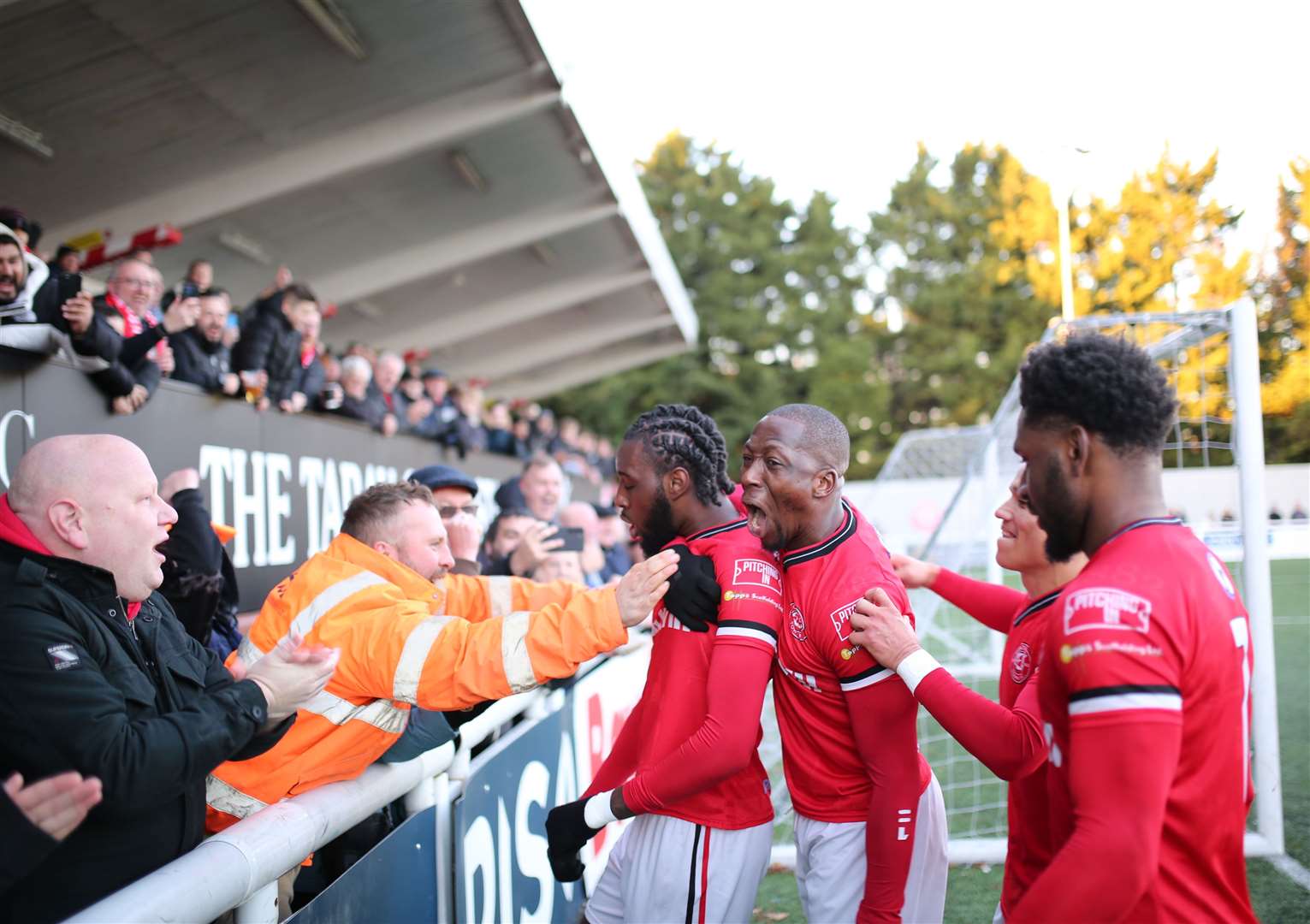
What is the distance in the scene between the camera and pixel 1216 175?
87.9 feet

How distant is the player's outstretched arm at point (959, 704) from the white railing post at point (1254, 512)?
3.81 meters

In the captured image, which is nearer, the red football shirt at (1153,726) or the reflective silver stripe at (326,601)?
the red football shirt at (1153,726)

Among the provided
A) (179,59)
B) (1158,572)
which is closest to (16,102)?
(179,59)

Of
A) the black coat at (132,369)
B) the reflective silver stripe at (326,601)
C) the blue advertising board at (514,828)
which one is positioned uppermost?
the black coat at (132,369)

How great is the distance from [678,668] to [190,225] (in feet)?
26.7

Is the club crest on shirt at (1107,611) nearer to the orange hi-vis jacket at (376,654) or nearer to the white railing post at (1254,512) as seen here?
the orange hi-vis jacket at (376,654)

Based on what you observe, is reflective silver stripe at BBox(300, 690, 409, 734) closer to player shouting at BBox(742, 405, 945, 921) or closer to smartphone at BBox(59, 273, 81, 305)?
player shouting at BBox(742, 405, 945, 921)

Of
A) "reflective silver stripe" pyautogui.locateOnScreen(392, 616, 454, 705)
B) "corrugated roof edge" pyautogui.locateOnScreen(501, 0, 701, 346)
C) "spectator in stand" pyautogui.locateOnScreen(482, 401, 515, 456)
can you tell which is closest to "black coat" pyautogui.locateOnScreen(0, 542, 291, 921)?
"reflective silver stripe" pyautogui.locateOnScreen(392, 616, 454, 705)

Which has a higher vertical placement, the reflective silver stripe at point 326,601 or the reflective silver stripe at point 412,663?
the reflective silver stripe at point 326,601

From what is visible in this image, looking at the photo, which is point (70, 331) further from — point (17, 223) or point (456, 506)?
point (456, 506)

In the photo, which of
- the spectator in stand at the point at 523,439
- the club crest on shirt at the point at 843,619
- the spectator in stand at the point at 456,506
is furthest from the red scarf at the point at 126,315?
the spectator in stand at the point at 523,439

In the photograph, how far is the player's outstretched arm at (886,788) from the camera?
2.28 meters

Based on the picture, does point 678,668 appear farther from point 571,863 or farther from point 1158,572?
point 1158,572

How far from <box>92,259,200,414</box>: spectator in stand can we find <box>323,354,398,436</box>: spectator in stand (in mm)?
1662
